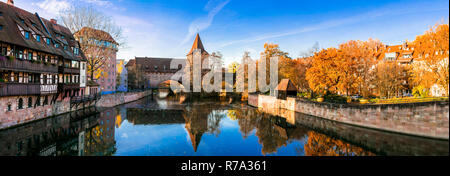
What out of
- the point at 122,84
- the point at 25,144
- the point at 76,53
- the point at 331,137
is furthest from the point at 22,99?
the point at 122,84

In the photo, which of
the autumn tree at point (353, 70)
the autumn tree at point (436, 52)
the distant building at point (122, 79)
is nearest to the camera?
the autumn tree at point (436, 52)

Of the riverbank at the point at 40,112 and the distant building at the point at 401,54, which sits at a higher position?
the distant building at the point at 401,54

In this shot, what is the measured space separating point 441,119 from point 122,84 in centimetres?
6296

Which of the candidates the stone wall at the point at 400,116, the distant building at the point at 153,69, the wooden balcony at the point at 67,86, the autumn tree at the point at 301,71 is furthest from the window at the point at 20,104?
the distant building at the point at 153,69

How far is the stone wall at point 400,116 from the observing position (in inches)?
525

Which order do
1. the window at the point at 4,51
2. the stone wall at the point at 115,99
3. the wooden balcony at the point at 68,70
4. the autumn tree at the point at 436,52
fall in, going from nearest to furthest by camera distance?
1. the window at the point at 4,51
2. the autumn tree at the point at 436,52
3. the wooden balcony at the point at 68,70
4. the stone wall at the point at 115,99

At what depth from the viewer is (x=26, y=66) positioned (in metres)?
16.2

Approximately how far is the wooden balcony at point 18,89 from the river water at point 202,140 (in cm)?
262

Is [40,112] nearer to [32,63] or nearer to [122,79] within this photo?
[32,63]

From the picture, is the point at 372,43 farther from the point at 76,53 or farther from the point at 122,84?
the point at 122,84

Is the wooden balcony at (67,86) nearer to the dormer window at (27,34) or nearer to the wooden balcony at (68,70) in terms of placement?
the wooden balcony at (68,70)

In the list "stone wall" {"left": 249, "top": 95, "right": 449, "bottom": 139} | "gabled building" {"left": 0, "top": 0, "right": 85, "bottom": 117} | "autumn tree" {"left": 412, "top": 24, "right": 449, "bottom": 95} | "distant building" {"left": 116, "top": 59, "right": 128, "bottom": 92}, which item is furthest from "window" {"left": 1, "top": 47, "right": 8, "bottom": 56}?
"distant building" {"left": 116, "top": 59, "right": 128, "bottom": 92}

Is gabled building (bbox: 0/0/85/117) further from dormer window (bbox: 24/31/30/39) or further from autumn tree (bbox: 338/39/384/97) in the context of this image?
autumn tree (bbox: 338/39/384/97)

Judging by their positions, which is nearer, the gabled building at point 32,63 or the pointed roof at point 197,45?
the gabled building at point 32,63
